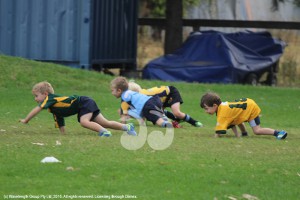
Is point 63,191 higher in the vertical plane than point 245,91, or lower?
higher

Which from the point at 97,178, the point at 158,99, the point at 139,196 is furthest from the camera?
the point at 158,99

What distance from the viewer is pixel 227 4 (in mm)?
41438

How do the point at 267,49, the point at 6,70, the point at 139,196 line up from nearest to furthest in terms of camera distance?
the point at 139,196 < the point at 6,70 < the point at 267,49

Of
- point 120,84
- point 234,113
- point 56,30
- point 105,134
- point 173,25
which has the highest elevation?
point 120,84

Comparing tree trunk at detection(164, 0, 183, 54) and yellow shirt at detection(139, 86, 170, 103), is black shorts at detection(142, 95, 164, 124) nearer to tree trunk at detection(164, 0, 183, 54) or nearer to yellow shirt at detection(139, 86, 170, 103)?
yellow shirt at detection(139, 86, 170, 103)

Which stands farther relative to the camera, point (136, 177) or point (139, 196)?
point (136, 177)

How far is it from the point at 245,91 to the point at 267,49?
5086 mm

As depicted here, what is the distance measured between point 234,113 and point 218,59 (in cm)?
1237

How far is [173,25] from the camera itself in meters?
27.3

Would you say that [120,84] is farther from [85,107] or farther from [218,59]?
[218,59]

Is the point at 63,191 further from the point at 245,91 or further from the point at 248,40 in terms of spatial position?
the point at 248,40

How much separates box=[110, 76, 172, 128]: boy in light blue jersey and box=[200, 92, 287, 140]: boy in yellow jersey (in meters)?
0.76

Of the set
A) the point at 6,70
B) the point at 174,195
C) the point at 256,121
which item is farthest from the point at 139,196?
the point at 6,70

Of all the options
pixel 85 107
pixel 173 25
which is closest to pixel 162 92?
pixel 85 107
